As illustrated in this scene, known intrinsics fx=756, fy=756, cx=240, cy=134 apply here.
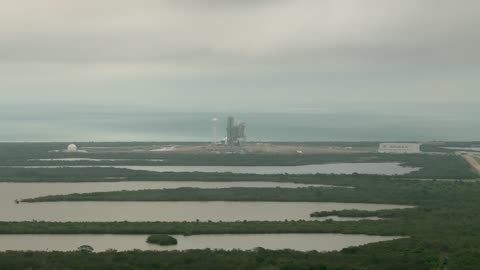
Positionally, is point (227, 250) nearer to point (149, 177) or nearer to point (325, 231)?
point (325, 231)

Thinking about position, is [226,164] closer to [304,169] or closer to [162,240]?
[304,169]

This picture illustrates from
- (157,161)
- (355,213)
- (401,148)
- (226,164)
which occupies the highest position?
(401,148)

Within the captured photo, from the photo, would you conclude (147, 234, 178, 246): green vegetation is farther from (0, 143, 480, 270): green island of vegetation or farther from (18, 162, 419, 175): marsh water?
(18, 162, 419, 175): marsh water

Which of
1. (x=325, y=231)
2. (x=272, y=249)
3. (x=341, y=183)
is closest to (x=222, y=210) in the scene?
(x=325, y=231)

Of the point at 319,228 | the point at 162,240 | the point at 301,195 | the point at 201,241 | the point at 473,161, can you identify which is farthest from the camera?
the point at 473,161

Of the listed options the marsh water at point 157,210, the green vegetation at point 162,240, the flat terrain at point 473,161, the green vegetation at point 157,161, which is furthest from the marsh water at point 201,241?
the flat terrain at point 473,161

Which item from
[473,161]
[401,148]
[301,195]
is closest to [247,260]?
[301,195]

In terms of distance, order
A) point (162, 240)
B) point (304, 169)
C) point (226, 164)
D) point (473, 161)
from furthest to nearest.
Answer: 1. point (473, 161)
2. point (226, 164)
3. point (304, 169)
4. point (162, 240)

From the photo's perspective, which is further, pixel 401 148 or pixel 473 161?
pixel 401 148
